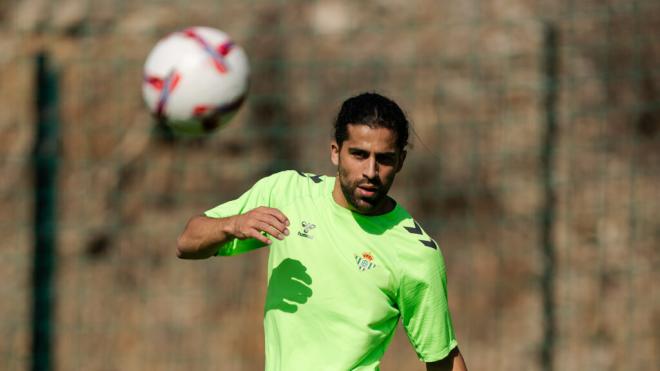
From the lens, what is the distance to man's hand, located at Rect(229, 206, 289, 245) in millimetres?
4242

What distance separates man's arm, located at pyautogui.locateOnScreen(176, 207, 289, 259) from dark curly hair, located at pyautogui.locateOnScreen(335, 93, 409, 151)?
0.58 meters

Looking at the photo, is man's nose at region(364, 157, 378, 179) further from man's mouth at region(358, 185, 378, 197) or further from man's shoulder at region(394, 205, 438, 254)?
man's shoulder at region(394, 205, 438, 254)

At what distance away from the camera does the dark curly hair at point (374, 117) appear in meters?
4.67

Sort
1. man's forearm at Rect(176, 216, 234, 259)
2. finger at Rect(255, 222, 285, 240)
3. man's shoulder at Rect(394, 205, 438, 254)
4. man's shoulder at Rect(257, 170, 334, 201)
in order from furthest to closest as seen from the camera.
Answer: man's shoulder at Rect(257, 170, 334, 201)
man's shoulder at Rect(394, 205, 438, 254)
man's forearm at Rect(176, 216, 234, 259)
finger at Rect(255, 222, 285, 240)

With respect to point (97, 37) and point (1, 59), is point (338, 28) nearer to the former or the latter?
point (97, 37)

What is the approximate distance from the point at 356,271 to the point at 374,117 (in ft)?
1.99

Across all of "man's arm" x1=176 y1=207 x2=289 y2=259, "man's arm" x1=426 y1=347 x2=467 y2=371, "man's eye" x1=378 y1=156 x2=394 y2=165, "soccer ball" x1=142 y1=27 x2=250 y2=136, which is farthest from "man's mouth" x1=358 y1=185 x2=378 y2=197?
"soccer ball" x1=142 y1=27 x2=250 y2=136

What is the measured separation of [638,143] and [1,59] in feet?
14.9

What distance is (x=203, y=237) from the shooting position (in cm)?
455

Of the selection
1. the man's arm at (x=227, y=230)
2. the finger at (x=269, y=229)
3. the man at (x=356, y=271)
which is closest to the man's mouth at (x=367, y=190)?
the man at (x=356, y=271)

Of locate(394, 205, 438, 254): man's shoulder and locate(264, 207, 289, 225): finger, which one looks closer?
locate(264, 207, 289, 225): finger

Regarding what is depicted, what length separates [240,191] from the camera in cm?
851

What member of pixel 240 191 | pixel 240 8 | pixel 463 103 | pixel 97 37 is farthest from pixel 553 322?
pixel 97 37

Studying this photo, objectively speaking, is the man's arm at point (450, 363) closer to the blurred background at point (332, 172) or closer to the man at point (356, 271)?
the man at point (356, 271)
